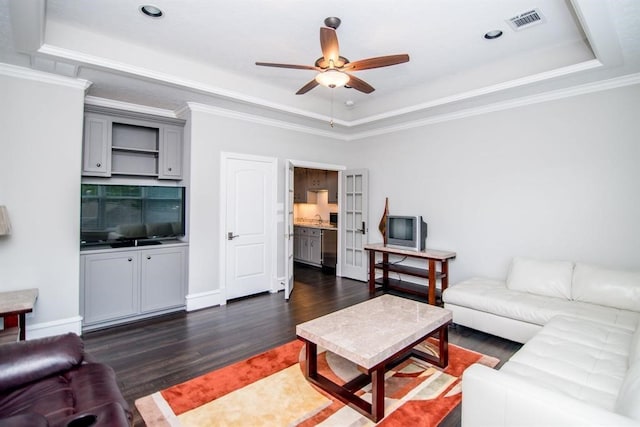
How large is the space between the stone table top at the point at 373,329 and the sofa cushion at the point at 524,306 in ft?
2.83

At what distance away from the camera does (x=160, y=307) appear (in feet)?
13.5

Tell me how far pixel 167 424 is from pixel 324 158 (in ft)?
15.3

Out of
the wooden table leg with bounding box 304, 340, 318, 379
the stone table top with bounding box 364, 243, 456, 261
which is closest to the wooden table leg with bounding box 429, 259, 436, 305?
the stone table top with bounding box 364, 243, 456, 261

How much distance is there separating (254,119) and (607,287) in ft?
15.6

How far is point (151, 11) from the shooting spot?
2.76 meters

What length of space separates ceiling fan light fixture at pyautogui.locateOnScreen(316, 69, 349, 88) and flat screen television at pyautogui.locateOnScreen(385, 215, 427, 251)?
104 inches

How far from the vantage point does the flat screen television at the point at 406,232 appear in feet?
15.7

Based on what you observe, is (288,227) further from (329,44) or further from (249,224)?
(329,44)

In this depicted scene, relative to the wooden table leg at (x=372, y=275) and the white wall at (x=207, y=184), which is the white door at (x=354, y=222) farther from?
the white wall at (x=207, y=184)

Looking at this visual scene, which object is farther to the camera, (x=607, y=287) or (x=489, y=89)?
(x=489, y=89)

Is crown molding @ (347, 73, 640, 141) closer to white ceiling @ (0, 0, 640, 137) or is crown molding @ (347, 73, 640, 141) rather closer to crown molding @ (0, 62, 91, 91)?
white ceiling @ (0, 0, 640, 137)

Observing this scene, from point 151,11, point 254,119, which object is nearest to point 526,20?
point 151,11

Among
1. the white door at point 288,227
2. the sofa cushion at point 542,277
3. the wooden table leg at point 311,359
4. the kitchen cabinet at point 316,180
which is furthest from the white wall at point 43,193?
the sofa cushion at point 542,277

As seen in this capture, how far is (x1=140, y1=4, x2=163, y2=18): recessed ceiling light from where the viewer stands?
2.71 meters
